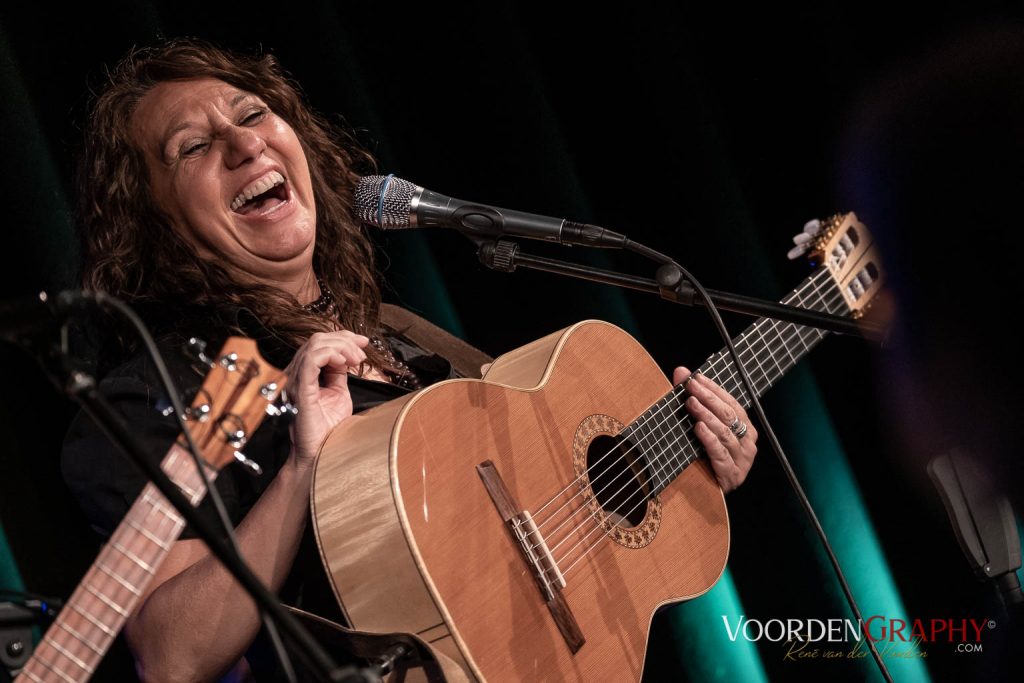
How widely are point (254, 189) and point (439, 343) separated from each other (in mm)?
646

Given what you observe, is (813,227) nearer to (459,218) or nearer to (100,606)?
(459,218)

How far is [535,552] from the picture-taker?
1780mm

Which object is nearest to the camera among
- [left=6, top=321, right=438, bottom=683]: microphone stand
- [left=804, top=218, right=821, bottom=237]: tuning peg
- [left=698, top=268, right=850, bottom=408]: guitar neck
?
[left=6, top=321, right=438, bottom=683]: microphone stand

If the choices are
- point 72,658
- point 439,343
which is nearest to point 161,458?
point 72,658

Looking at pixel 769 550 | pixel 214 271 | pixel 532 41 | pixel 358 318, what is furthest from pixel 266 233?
pixel 769 550

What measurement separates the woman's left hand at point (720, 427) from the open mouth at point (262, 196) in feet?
3.48

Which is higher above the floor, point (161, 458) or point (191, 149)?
point (191, 149)

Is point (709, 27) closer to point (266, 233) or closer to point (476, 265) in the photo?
point (476, 265)

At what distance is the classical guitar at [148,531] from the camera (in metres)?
1.42

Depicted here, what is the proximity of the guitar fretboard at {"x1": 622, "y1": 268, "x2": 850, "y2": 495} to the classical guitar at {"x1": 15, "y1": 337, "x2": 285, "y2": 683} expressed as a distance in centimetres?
98

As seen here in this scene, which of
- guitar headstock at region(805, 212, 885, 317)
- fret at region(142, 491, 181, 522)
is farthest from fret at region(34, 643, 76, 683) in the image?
guitar headstock at region(805, 212, 885, 317)

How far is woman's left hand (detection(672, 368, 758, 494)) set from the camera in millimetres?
2307

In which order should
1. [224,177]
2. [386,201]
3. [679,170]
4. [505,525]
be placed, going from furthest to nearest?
1. [679,170]
2. [224,177]
3. [386,201]
4. [505,525]

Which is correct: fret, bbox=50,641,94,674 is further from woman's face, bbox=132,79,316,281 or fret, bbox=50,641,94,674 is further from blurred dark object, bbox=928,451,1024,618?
blurred dark object, bbox=928,451,1024,618
